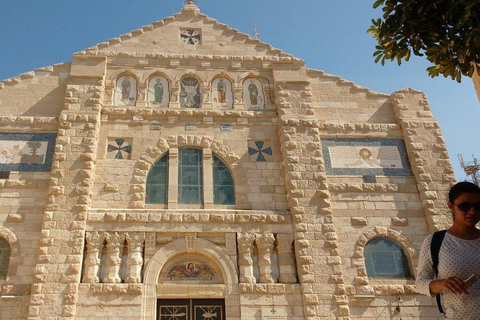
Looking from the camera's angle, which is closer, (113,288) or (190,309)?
(113,288)

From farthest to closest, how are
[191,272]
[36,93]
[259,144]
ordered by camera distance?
[36,93] < [259,144] < [191,272]

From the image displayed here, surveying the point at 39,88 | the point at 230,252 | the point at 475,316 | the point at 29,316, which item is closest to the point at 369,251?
the point at 230,252

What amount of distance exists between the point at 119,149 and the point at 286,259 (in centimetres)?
583

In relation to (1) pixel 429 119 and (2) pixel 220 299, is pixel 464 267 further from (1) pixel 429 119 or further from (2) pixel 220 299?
(1) pixel 429 119

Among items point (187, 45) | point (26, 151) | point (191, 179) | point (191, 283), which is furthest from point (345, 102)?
point (26, 151)

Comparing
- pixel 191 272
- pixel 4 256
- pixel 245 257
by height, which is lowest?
pixel 191 272

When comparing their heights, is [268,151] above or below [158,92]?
below

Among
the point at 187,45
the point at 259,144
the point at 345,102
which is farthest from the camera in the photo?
the point at 187,45

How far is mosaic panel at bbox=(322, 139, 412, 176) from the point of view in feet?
46.6

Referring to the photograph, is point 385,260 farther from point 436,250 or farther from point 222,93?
point 436,250

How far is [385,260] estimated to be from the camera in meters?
12.9

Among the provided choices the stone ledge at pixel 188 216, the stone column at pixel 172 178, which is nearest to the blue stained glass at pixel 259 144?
the stone ledge at pixel 188 216

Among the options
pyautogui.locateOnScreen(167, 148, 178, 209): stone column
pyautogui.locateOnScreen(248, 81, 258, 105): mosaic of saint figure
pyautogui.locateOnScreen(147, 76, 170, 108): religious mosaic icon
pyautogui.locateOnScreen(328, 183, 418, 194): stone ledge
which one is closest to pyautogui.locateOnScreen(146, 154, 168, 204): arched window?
pyautogui.locateOnScreen(167, 148, 178, 209): stone column

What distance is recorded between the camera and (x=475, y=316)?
3.63m
